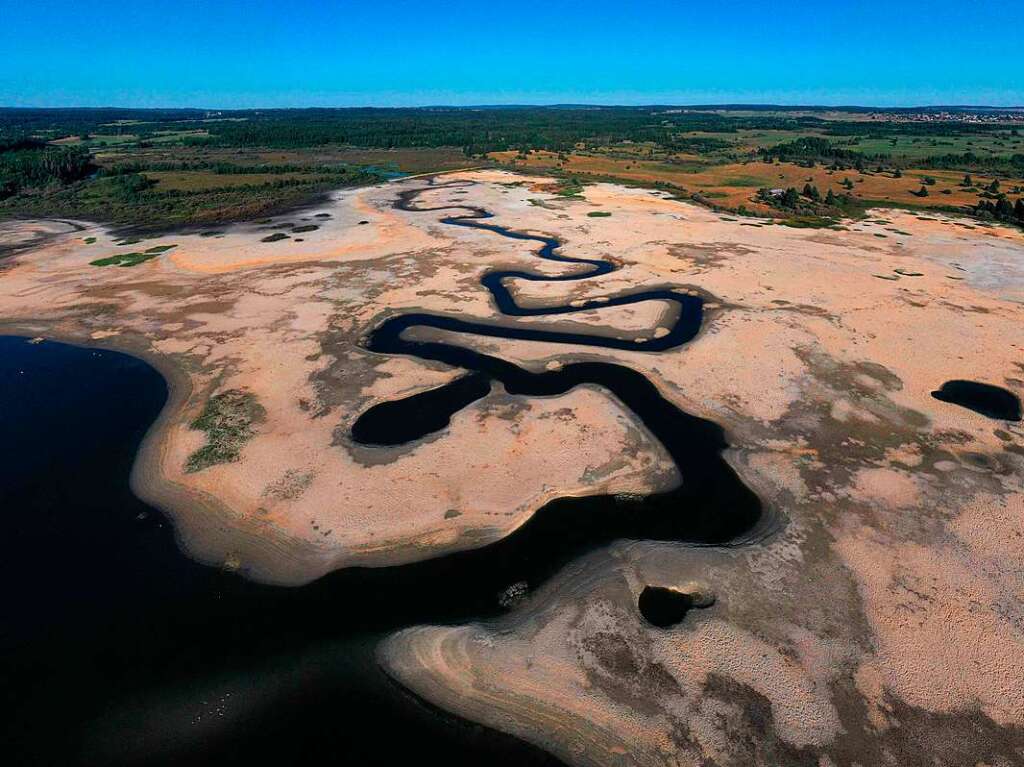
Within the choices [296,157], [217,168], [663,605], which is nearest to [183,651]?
[663,605]

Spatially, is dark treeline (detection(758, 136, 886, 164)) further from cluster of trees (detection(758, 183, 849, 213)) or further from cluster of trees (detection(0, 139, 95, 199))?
cluster of trees (detection(0, 139, 95, 199))

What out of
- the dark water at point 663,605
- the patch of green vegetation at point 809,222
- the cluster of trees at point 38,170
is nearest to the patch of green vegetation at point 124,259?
the dark water at point 663,605

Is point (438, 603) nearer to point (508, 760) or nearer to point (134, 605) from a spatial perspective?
point (508, 760)

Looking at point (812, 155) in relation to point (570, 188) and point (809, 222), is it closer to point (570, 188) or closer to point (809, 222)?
→ point (570, 188)

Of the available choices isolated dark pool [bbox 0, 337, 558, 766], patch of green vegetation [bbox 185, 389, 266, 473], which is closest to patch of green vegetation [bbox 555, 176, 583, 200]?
patch of green vegetation [bbox 185, 389, 266, 473]

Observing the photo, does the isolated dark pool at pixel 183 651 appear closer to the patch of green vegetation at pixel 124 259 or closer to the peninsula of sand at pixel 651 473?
the peninsula of sand at pixel 651 473
